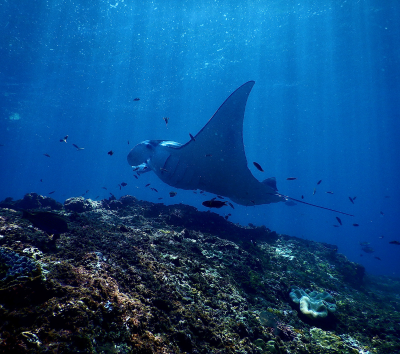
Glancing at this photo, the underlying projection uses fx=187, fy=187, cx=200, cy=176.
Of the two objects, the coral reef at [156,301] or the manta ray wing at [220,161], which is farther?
the manta ray wing at [220,161]

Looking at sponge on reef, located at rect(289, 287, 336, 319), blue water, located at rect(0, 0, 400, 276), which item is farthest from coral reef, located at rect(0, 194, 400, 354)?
blue water, located at rect(0, 0, 400, 276)

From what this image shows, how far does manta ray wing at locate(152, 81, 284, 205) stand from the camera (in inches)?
232

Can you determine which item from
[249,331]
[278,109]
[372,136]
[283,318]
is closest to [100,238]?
[249,331]

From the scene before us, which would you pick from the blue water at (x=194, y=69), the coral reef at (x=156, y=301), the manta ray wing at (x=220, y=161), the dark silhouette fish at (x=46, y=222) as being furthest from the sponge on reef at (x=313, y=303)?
the blue water at (x=194, y=69)

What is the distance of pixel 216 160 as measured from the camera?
644 cm

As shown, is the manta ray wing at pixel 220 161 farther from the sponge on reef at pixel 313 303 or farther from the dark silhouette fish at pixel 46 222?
the dark silhouette fish at pixel 46 222

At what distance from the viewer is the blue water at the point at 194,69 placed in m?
20.3

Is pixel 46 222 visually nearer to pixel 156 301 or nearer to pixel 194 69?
pixel 156 301

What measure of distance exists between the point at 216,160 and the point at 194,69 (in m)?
29.7

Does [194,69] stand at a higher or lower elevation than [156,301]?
higher

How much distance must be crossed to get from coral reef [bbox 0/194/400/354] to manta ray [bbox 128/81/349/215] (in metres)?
2.11

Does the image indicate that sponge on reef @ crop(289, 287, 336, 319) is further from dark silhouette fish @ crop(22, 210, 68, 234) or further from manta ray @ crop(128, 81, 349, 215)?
dark silhouette fish @ crop(22, 210, 68, 234)

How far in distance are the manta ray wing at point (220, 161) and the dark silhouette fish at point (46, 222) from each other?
378 cm

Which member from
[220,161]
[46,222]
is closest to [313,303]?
[220,161]
